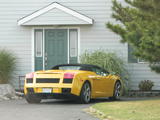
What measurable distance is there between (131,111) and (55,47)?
29.3 feet

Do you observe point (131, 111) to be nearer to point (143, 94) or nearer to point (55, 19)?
point (143, 94)

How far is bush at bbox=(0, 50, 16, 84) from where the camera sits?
61.8 feet

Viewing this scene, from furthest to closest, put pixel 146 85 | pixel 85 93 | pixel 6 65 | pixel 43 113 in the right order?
pixel 146 85 → pixel 6 65 → pixel 85 93 → pixel 43 113

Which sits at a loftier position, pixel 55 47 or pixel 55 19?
pixel 55 19

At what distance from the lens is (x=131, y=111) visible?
1169cm

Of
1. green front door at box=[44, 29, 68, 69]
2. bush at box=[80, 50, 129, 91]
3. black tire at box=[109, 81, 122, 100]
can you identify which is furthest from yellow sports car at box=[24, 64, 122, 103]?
green front door at box=[44, 29, 68, 69]

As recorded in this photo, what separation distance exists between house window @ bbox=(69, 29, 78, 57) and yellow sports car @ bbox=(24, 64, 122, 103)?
4404 mm

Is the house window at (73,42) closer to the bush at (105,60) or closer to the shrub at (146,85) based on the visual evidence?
the bush at (105,60)

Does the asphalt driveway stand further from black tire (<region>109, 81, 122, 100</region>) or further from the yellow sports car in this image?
black tire (<region>109, 81, 122, 100</region>)

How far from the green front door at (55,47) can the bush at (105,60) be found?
3.24ft

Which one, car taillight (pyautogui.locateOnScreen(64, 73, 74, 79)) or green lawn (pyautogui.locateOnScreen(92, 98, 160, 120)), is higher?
car taillight (pyautogui.locateOnScreen(64, 73, 74, 79))

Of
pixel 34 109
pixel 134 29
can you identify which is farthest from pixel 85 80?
pixel 134 29

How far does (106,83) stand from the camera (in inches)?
632

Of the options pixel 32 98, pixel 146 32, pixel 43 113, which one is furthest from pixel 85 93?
pixel 146 32
